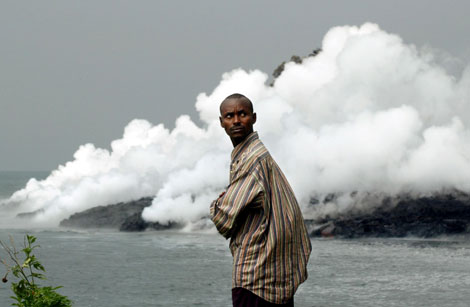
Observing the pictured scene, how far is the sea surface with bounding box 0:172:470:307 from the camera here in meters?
27.9

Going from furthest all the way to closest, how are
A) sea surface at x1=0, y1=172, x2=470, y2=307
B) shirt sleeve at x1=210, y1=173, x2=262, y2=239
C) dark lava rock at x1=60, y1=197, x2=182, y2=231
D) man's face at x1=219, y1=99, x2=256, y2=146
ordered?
dark lava rock at x1=60, y1=197, x2=182, y2=231 < sea surface at x1=0, y1=172, x2=470, y2=307 < man's face at x1=219, y1=99, x2=256, y2=146 < shirt sleeve at x1=210, y1=173, x2=262, y2=239

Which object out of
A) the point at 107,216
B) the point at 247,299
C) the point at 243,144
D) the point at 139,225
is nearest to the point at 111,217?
the point at 107,216

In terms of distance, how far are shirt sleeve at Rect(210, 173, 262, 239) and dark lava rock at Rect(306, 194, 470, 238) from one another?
144 ft

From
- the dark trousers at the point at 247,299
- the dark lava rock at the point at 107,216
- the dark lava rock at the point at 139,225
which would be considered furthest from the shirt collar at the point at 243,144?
the dark lava rock at the point at 107,216

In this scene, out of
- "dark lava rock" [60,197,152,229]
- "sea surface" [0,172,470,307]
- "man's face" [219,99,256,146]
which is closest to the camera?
"man's face" [219,99,256,146]

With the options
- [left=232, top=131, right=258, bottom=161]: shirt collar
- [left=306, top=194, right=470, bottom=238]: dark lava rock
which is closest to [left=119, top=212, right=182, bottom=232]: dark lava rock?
[left=306, top=194, right=470, bottom=238]: dark lava rock

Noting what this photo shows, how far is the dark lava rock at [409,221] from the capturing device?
47.3m

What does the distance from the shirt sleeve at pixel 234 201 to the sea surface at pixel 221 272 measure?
70.5 ft

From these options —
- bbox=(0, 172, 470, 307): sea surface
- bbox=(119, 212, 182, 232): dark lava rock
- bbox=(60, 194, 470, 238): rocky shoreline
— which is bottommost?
bbox=(0, 172, 470, 307): sea surface

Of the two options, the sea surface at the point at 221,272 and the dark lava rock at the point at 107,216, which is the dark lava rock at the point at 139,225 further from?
the sea surface at the point at 221,272

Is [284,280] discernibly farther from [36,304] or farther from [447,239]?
[447,239]

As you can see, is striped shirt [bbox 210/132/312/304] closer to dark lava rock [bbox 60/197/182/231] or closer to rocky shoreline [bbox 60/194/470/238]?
rocky shoreline [bbox 60/194/470/238]

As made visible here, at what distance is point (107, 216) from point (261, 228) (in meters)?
65.2

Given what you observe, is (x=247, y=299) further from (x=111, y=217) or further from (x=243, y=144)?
(x=111, y=217)
